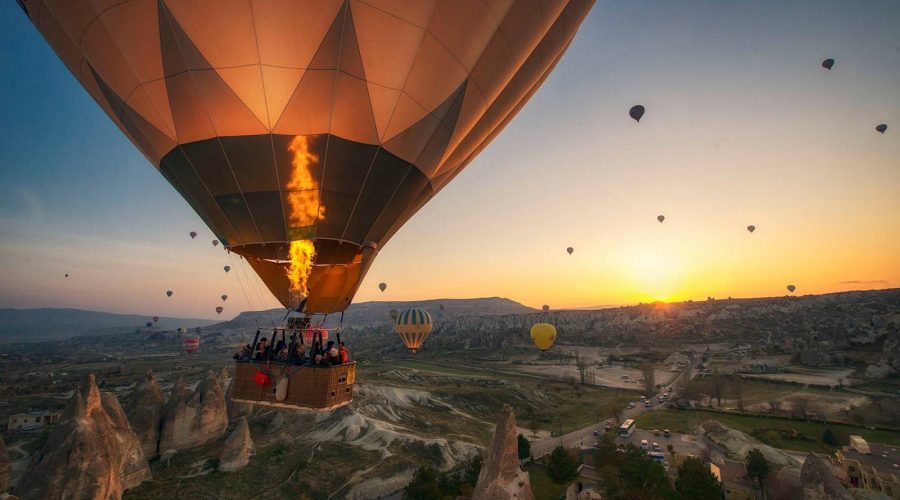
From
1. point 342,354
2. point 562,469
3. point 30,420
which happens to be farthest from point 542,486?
point 30,420

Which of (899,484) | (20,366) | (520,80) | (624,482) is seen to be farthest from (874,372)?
(20,366)

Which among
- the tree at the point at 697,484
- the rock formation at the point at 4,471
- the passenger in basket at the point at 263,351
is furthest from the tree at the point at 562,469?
the rock formation at the point at 4,471

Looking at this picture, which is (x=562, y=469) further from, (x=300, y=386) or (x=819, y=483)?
(x=300, y=386)

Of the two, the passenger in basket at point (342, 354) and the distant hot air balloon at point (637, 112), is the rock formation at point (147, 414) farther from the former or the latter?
the distant hot air balloon at point (637, 112)

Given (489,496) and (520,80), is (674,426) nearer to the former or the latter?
(489,496)

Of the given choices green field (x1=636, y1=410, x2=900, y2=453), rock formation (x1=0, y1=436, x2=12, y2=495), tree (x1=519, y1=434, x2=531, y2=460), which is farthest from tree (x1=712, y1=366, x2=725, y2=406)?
rock formation (x1=0, y1=436, x2=12, y2=495)

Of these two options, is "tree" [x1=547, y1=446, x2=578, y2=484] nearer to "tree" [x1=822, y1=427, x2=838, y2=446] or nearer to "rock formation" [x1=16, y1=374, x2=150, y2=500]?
"rock formation" [x1=16, y1=374, x2=150, y2=500]
